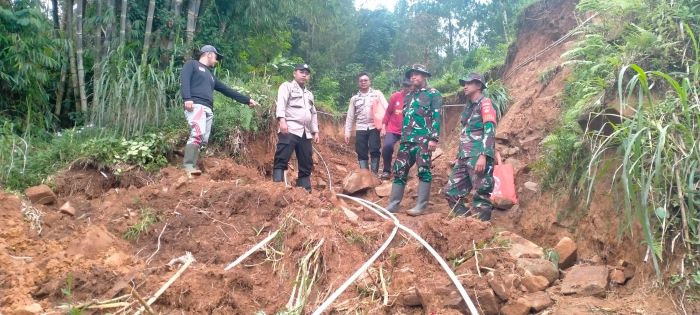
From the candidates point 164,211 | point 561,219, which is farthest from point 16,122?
point 561,219

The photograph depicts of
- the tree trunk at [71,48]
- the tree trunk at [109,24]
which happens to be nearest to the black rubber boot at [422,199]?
the tree trunk at [109,24]

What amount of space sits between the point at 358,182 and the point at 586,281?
3.34 m

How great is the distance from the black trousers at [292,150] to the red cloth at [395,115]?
121 cm

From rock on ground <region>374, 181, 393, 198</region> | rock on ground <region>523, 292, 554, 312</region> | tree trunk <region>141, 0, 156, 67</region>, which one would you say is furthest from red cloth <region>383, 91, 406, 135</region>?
rock on ground <region>523, 292, 554, 312</region>

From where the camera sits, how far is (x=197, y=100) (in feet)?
17.0

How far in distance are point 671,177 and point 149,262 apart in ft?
10.7

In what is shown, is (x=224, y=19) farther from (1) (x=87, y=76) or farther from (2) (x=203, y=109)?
(2) (x=203, y=109)

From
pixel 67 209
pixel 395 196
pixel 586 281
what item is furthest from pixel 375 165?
pixel 586 281

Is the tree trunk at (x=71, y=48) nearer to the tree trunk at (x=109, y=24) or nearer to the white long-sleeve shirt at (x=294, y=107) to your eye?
the tree trunk at (x=109, y=24)

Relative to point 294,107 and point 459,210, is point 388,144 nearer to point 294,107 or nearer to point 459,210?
point 294,107

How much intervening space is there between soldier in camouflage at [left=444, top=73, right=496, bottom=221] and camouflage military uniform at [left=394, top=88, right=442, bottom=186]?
42 centimetres

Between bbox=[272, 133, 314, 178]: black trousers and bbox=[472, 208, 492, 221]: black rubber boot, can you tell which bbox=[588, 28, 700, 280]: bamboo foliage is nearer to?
bbox=[472, 208, 492, 221]: black rubber boot

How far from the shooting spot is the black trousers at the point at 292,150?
529cm

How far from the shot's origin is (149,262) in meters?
3.47
